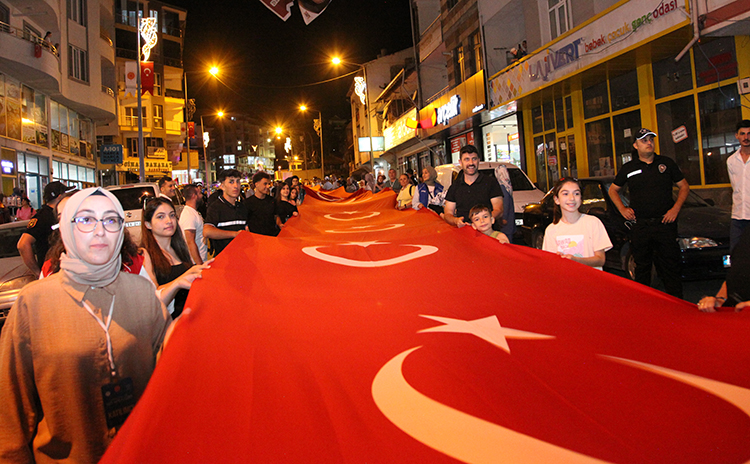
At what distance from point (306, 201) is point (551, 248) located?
39.4ft

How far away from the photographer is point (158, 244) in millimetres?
4719

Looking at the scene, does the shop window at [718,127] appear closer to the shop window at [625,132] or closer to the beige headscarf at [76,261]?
the shop window at [625,132]

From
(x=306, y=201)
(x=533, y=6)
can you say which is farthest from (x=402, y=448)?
(x=533, y=6)

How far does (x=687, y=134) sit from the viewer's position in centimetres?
1248

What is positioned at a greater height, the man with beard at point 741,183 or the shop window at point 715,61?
the shop window at point 715,61

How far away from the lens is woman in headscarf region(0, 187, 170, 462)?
7.28 feet

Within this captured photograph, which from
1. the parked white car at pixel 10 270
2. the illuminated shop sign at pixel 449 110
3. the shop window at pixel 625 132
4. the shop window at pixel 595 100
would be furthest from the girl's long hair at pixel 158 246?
the illuminated shop sign at pixel 449 110

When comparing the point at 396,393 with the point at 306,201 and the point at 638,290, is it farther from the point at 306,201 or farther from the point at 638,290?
the point at 306,201

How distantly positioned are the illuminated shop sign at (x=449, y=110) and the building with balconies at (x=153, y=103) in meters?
28.6

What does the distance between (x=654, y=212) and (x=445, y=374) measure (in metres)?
4.58

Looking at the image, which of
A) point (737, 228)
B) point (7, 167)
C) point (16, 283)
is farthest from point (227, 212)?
point (7, 167)

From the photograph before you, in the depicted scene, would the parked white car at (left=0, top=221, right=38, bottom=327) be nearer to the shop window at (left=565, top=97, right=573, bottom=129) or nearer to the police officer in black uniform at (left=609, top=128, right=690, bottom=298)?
the police officer in black uniform at (left=609, top=128, right=690, bottom=298)

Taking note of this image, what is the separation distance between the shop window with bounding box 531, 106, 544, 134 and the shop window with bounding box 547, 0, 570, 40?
10.9 ft

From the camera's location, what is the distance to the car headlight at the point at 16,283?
6305mm
